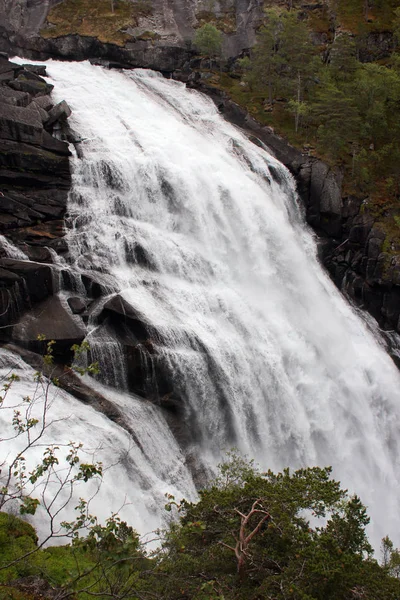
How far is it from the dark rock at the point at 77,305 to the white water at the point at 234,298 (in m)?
1.84

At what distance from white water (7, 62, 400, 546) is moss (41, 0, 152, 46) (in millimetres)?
19933

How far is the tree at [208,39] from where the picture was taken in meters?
52.8

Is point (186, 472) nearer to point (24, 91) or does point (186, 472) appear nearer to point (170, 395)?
point (170, 395)

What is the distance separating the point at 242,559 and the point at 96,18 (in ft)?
200

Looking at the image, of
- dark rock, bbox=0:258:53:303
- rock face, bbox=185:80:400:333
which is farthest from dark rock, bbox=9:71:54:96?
dark rock, bbox=0:258:53:303

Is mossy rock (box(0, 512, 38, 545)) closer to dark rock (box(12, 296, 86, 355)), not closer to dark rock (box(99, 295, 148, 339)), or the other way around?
dark rock (box(12, 296, 86, 355))

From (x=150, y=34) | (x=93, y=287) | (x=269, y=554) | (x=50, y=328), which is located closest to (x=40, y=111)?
(x=93, y=287)

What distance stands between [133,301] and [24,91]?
19.8 meters

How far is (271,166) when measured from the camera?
125ft

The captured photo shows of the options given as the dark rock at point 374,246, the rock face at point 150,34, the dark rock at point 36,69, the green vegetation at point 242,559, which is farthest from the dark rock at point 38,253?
the rock face at point 150,34

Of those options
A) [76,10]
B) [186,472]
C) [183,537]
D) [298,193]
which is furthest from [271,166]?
[76,10]

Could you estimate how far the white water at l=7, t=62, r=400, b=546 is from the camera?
912 inches

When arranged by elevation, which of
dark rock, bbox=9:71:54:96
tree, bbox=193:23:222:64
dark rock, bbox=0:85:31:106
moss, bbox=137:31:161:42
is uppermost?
tree, bbox=193:23:222:64

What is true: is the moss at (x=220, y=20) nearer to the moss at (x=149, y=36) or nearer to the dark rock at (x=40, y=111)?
the moss at (x=149, y=36)
